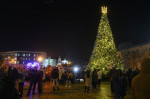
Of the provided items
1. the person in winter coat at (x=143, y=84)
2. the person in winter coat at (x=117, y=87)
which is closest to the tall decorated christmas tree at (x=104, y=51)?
the person in winter coat at (x=117, y=87)

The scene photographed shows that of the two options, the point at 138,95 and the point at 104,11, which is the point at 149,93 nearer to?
the point at 138,95

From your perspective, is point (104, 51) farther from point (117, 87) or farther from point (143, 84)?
point (143, 84)

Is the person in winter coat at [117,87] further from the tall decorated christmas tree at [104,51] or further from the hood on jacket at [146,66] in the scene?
the tall decorated christmas tree at [104,51]

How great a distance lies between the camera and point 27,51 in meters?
148

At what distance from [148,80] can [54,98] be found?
8948mm

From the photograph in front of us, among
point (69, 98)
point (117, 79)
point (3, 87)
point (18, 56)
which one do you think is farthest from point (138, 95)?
point (18, 56)

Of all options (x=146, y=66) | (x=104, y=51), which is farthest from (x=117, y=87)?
(x=104, y=51)

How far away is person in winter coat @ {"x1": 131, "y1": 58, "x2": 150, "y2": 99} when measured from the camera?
3699 millimetres

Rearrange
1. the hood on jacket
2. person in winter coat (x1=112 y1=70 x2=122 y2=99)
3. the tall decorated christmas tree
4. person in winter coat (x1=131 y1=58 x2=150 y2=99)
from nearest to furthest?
person in winter coat (x1=131 y1=58 x2=150 y2=99) < the hood on jacket < person in winter coat (x1=112 y1=70 x2=122 y2=99) < the tall decorated christmas tree

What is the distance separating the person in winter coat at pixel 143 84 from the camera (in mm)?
3699

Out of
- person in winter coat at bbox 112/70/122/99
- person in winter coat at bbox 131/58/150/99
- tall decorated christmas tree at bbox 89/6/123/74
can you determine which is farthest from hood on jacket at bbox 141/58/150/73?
tall decorated christmas tree at bbox 89/6/123/74

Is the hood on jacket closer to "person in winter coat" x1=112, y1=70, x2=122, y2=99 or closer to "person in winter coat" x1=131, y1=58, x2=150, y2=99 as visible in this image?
"person in winter coat" x1=131, y1=58, x2=150, y2=99

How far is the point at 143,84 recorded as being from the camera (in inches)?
148

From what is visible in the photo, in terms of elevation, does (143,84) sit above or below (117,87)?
above
